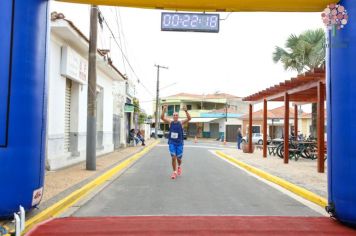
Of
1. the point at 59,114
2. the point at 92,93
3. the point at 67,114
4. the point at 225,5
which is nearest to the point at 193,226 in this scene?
the point at 225,5

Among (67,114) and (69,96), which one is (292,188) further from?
(69,96)

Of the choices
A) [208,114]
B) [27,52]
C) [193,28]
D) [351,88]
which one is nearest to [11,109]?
[27,52]

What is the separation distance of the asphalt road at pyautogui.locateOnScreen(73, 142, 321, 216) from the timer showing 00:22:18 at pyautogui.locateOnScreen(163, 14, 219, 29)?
331 centimetres

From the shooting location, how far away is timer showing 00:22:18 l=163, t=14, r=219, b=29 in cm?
816

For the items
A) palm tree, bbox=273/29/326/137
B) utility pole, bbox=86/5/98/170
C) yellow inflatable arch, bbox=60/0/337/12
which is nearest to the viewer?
yellow inflatable arch, bbox=60/0/337/12

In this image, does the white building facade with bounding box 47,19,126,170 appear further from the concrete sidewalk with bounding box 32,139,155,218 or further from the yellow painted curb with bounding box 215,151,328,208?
the yellow painted curb with bounding box 215,151,328,208

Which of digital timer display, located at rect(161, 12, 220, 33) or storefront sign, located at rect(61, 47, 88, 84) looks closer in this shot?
digital timer display, located at rect(161, 12, 220, 33)

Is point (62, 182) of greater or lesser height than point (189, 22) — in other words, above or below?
below

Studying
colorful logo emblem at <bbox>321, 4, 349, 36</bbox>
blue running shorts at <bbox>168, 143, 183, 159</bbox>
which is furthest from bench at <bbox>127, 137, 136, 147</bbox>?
colorful logo emblem at <bbox>321, 4, 349, 36</bbox>

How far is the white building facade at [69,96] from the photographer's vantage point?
45.0 feet

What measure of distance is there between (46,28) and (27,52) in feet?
2.68

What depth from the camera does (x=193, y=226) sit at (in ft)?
21.4

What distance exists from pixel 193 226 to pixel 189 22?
371cm

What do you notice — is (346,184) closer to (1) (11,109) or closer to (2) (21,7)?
(1) (11,109)
